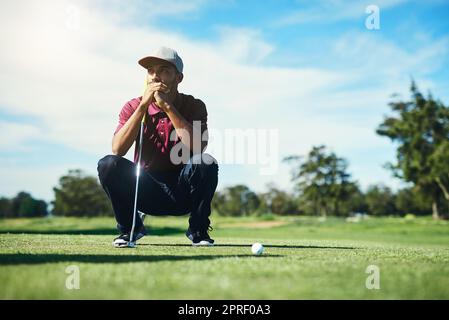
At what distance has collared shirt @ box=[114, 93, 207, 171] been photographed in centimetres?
687

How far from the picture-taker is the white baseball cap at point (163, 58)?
6301 mm

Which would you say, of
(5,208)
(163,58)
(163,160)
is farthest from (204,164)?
(5,208)

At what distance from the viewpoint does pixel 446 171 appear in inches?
2261

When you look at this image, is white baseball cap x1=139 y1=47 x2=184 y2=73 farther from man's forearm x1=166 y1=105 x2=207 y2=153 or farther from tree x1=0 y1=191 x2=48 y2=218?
tree x1=0 y1=191 x2=48 y2=218

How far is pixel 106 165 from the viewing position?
21.1 feet

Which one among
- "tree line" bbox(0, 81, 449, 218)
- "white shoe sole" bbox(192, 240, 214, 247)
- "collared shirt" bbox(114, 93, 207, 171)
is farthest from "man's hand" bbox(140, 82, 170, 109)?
"tree line" bbox(0, 81, 449, 218)

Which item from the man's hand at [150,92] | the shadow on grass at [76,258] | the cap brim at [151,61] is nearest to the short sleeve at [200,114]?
the man's hand at [150,92]

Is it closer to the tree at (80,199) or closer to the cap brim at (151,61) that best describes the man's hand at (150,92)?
the cap brim at (151,61)

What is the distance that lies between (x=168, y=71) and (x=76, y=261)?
10.6 feet

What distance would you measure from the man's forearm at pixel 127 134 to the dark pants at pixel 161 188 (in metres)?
0.19

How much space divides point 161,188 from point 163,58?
202 cm
